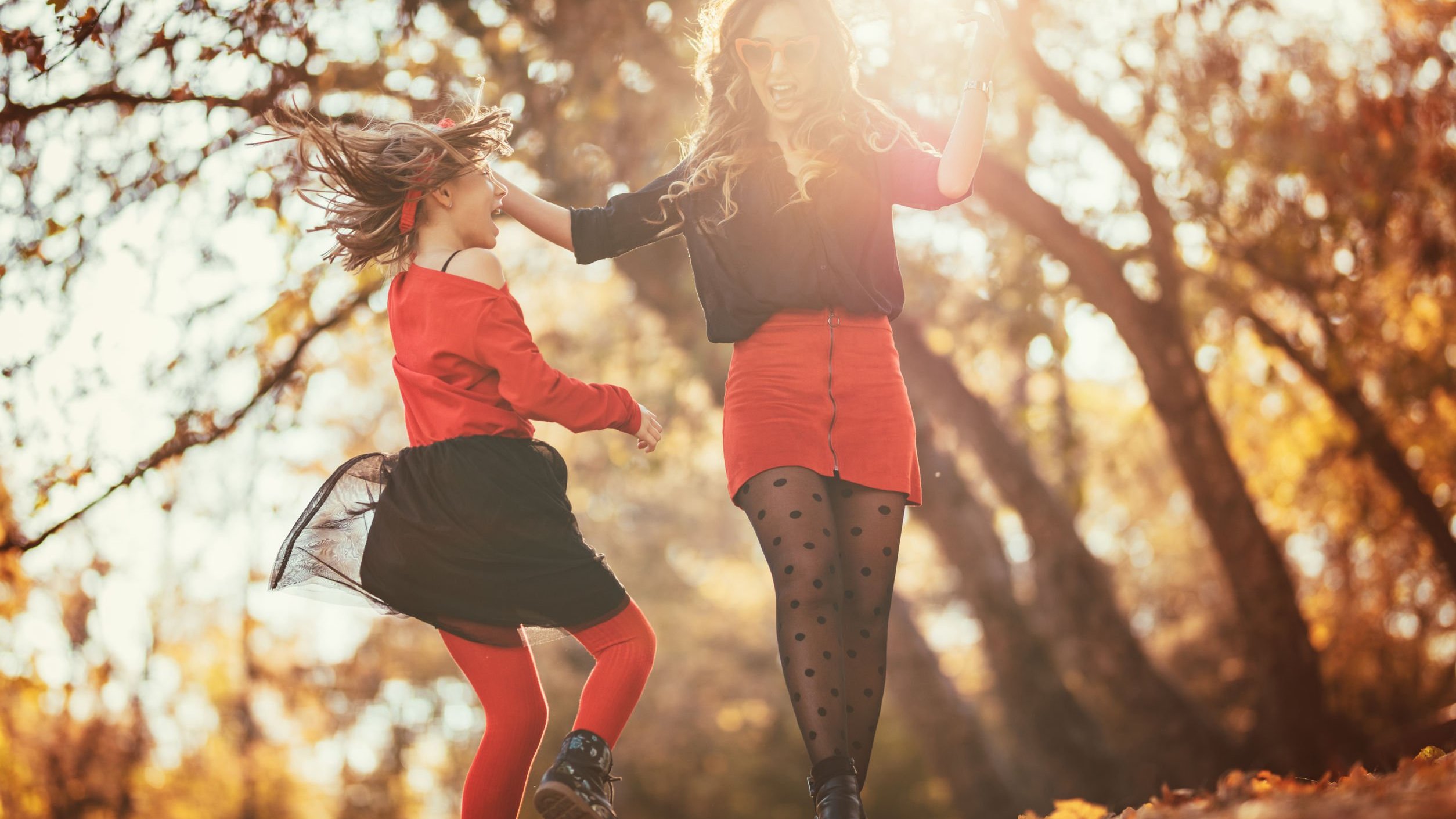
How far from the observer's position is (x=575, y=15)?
6020 mm

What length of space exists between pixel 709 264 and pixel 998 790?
7819mm

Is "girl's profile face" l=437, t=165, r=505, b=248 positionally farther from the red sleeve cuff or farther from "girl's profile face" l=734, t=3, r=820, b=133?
"girl's profile face" l=734, t=3, r=820, b=133

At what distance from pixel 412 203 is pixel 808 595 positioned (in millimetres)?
1380

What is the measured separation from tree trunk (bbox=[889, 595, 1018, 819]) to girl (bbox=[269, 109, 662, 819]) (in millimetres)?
7314

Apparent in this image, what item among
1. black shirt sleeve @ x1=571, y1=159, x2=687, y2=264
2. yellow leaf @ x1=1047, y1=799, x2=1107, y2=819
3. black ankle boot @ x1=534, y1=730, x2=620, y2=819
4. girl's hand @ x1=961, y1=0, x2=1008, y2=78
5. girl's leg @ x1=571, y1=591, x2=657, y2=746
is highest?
girl's hand @ x1=961, y1=0, x2=1008, y2=78

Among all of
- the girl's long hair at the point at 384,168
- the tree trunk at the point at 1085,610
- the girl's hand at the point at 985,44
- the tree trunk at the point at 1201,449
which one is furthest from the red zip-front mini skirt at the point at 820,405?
the tree trunk at the point at 1085,610

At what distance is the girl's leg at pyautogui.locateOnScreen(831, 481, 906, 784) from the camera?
2.95 m

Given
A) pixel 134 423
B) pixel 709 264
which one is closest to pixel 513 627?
pixel 709 264

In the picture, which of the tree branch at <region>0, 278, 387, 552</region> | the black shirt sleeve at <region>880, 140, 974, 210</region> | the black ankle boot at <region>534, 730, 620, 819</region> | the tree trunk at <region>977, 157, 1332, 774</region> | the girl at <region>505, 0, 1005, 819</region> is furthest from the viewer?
the tree trunk at <region>977, 157, 1332, 774</region>

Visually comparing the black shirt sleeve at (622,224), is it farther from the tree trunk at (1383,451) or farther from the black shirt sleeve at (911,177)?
the tree trunk at (1383,451)

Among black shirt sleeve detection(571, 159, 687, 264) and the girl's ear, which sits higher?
black shirt sleeve detection(571, 159, 687, 264)

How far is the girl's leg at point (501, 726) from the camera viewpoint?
9.00 ft

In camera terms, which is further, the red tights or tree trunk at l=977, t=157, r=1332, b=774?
tree trunk at l=977, t=157, r=1332, b=774

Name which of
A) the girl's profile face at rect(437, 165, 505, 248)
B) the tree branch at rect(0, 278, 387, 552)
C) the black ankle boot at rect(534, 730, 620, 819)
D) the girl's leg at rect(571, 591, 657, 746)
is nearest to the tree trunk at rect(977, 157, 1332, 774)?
the tree branch at rect(0, 278, 387, 552)
